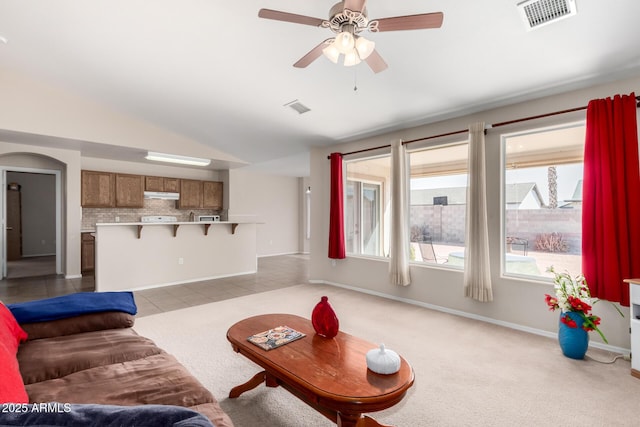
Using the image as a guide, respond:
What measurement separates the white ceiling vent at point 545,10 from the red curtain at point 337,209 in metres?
3.27

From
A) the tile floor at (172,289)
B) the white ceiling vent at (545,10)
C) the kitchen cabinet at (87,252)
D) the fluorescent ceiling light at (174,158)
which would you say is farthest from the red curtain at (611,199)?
the kitchen cabinet at (87,252)

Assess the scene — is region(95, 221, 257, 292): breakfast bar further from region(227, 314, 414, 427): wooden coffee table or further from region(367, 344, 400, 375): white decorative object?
region(367, 344, 400, 375): white decorative object

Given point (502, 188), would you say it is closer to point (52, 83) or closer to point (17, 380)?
point (17, 380)

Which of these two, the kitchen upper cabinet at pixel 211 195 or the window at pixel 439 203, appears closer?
the window at pixel 439 203

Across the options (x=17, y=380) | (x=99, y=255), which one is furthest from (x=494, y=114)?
(x=99, y=255)

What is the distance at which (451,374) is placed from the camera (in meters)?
2.50

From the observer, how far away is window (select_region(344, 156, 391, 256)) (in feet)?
17.0

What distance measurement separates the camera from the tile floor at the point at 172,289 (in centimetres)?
454

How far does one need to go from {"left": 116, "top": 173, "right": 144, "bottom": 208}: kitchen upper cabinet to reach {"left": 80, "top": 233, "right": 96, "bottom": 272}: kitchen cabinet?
87 cm

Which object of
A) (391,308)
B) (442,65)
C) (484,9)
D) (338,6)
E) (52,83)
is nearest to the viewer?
(338,6)

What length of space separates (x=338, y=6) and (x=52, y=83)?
4.94 metres

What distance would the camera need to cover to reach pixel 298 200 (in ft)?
34.3

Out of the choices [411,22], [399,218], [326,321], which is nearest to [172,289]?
[399,218]

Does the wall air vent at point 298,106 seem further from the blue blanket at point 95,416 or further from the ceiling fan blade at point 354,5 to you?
the blue blanket at point 95,416
